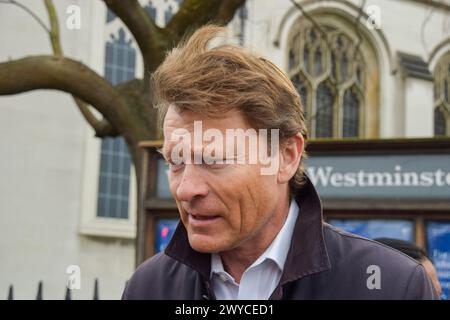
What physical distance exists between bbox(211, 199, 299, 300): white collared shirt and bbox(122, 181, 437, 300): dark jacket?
26 millimetres

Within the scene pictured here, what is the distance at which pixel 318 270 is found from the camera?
6.59ft

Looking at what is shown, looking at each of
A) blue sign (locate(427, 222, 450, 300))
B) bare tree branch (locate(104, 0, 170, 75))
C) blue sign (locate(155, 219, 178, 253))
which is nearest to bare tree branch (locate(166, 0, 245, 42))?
bare tree branch (locate(104, 0, 170, 75))

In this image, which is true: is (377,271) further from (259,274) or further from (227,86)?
(227,86)

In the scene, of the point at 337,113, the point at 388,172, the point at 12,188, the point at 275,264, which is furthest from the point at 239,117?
the point at 337,113

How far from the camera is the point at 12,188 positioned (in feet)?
48.6

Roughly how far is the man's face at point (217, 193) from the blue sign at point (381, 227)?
4.45 meters

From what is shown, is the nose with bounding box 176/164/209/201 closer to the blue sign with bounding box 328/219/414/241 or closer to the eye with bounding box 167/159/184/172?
the eye with bounding box 167/159/184/172

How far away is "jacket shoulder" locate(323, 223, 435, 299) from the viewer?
77.9 inches

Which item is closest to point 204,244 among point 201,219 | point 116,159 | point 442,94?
point 201,219

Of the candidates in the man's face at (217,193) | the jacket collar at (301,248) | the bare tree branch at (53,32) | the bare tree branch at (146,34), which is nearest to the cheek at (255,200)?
the man's face at (217,193)

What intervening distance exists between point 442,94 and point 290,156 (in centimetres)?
1968

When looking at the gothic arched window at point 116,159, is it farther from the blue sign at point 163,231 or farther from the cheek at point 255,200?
the cheek at point 255,200

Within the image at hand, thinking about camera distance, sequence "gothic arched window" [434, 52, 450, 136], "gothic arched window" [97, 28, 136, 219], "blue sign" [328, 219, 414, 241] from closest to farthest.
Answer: "blue sign" [328, 219, 414, 241], "gothic arched window" [97, 28, 136, 219], "gothic arched window" [434, 52, 450, 136]
